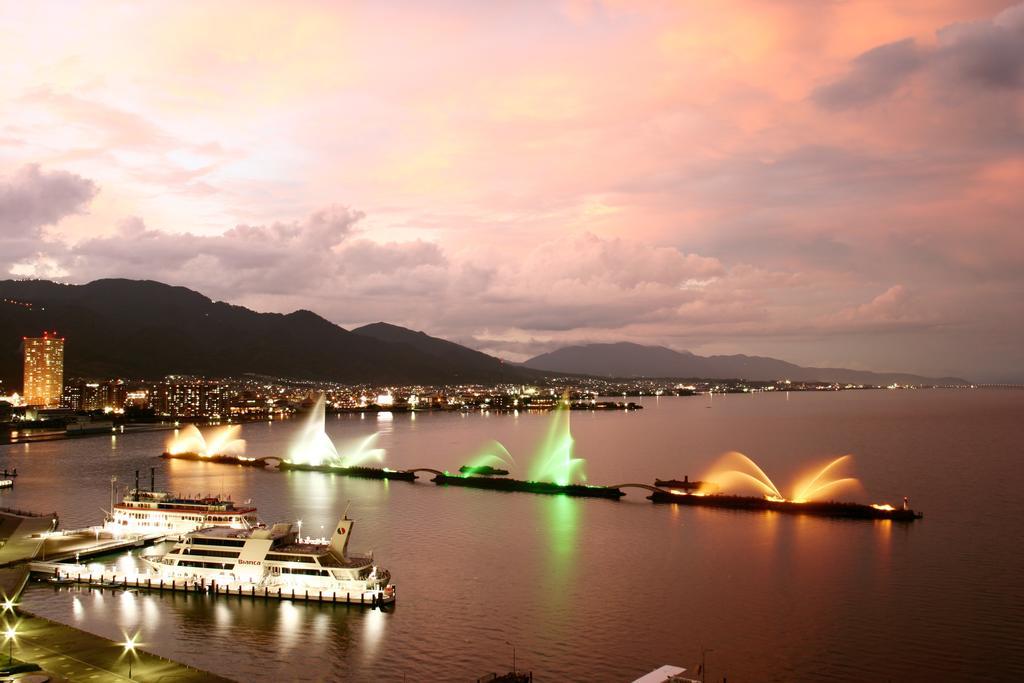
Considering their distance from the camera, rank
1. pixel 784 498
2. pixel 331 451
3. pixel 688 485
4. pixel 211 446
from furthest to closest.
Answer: pixel 211 446, pixel 331 451, pixel 688 485, pixel 784 498

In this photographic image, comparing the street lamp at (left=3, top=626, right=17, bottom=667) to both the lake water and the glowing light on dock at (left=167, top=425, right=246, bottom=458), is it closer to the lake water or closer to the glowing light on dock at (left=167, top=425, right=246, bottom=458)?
the lake water

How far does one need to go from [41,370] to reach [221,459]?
4787 inches

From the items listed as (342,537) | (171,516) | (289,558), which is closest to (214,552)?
(289,558)

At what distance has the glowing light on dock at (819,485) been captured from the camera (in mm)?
64956

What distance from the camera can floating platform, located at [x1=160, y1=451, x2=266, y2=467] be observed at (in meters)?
87.6

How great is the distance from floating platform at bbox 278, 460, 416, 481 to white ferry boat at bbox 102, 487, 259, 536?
27.6 metres

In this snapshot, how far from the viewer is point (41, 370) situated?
185250 mm

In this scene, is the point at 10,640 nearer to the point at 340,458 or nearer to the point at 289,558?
the point at 289,558

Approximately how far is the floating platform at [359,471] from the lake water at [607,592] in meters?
1.76

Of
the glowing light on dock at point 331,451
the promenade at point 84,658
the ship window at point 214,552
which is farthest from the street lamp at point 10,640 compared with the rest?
the glowing light on dock at point 331,451

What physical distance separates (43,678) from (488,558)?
80.2 feet

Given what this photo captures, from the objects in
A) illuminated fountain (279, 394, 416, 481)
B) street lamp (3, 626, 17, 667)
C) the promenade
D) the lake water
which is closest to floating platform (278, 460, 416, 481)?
illuminated fountain (279, 394, 416, 481)

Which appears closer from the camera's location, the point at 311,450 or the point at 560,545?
the point at 560,545

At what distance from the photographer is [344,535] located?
35344 mm
